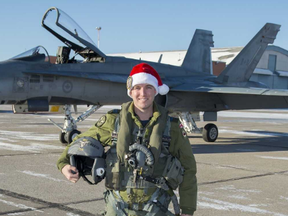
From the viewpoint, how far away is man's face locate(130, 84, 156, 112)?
309 centimetres

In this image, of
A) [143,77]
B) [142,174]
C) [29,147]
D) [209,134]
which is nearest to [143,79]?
[143,77]

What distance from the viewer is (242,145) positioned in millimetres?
12906

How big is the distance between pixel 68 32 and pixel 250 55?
281 inches

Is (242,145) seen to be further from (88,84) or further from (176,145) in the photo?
(176,145)

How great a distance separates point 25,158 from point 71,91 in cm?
252

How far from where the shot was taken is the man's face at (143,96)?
3.09 meters

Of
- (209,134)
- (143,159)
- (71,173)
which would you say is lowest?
(209,134)

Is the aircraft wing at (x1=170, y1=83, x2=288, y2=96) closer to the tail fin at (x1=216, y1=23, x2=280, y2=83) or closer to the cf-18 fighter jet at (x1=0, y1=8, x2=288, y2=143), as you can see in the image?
the cf-18 fighter jet at (x1=0, y1=8, x2=288, y2=143)

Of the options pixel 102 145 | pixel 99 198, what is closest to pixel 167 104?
pixel 99 198

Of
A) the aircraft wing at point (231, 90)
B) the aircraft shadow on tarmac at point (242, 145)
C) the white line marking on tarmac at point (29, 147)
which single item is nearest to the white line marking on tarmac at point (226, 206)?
the aircraft shadow on tarmac at point (242, 145)

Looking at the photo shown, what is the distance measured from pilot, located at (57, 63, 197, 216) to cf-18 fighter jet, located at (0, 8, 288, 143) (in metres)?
7.57

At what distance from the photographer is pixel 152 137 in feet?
9.69

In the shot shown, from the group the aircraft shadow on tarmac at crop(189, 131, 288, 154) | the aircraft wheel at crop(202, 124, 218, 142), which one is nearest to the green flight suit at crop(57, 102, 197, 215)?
the aircraft shadow on tarmac at crop(189, 131, 288, 154)

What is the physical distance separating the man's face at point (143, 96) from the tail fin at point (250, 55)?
39.9 feet
